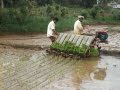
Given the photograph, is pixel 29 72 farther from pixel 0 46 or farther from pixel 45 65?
pixel 0 46

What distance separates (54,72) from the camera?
13.7 m

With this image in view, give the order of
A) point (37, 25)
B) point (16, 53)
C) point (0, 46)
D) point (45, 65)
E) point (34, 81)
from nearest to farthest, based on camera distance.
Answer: point (34, 81) → point (45, 65) → point (16, 53) → point (0, 46) → point (37, 25)

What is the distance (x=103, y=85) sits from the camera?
1222 centimetres

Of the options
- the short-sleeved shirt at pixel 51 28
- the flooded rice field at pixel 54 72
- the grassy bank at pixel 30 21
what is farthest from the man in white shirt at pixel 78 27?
the grassy bank at pixel 30 21

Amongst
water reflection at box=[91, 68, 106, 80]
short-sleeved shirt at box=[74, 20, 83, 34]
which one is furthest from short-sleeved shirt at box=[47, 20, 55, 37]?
water reflection at box=[91, 68, 106, 80]

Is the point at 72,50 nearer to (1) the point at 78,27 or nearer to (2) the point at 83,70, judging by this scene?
(1) the point at 78,27

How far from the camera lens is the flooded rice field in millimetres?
11820

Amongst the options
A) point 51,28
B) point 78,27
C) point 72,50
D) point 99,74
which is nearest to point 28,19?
point 51,28

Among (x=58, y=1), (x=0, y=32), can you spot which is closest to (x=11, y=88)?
(x=0, y=32)

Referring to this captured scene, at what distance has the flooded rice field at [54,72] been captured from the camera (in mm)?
11820

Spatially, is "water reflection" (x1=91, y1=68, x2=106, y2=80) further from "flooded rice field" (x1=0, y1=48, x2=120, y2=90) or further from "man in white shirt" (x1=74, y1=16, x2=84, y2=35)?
"man in white shirt" (x1=74, y1=16, x2=84, y2=35)

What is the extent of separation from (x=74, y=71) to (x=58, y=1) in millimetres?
36210

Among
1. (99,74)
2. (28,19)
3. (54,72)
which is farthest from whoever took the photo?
(28,19)

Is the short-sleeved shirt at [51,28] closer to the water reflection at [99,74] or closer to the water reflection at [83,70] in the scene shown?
the water reflection at [83,70]
